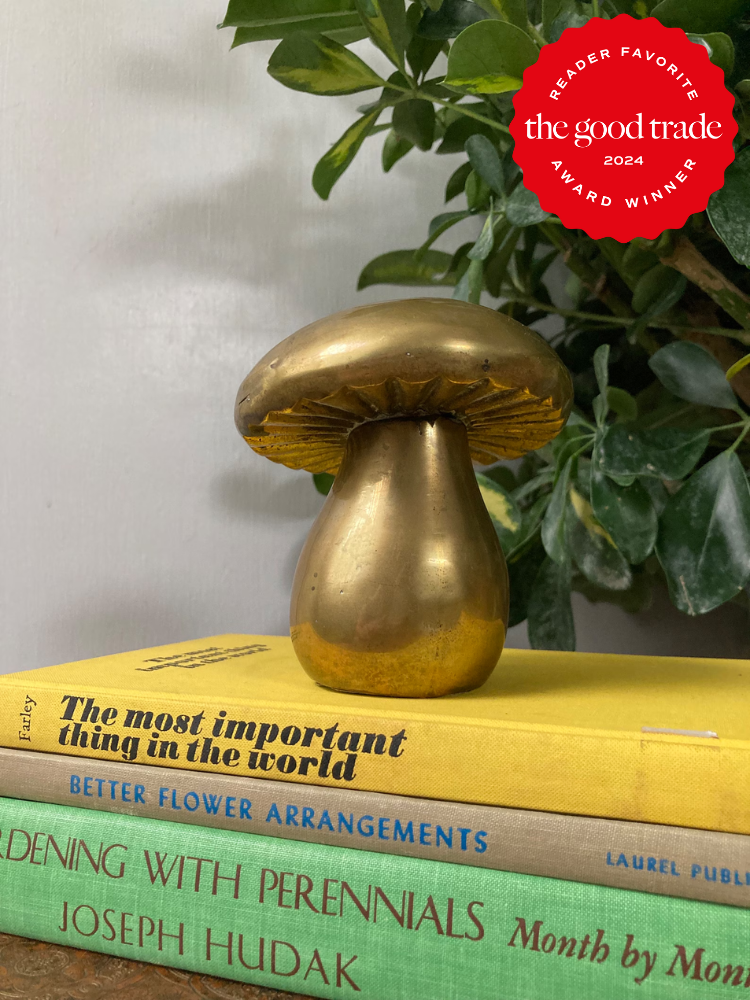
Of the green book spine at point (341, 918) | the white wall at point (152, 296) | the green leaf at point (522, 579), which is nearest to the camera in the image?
the green book spine at point (341, 918)

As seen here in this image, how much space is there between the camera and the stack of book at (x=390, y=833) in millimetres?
313

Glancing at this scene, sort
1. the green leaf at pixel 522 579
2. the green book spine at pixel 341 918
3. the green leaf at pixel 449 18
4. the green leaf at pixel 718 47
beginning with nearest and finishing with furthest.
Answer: the green book spine at pixel 341 918 < the green leaf at pixel 718 47 < the green leaf at pixel 449 18 < the green leaf at pixel 522 579

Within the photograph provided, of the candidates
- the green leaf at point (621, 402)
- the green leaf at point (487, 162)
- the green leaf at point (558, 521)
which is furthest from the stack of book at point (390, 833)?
the green leaf at point (487, 162)

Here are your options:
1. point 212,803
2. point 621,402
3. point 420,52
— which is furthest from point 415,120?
point 212,803

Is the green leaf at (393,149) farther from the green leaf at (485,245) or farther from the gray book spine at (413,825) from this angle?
the gray book spine at (413,825)

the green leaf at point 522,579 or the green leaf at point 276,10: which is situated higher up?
the green leaf at point 276,10

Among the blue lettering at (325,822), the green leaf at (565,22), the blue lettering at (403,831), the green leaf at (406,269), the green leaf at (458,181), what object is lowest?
the blue lettering at (325,822)

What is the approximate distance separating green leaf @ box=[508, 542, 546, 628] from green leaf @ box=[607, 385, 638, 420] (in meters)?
0.12

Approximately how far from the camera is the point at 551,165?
18.6 inches

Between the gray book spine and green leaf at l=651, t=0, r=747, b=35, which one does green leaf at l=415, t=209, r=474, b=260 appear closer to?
green leaf at l=651, t=0, r=747, b=35

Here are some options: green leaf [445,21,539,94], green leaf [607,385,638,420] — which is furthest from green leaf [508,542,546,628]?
green leaf [445,21,539,94]

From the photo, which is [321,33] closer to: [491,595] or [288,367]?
[288,367]

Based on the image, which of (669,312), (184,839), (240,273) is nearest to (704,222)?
(669,312)

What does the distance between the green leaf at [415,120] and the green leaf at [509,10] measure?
0.11 m
